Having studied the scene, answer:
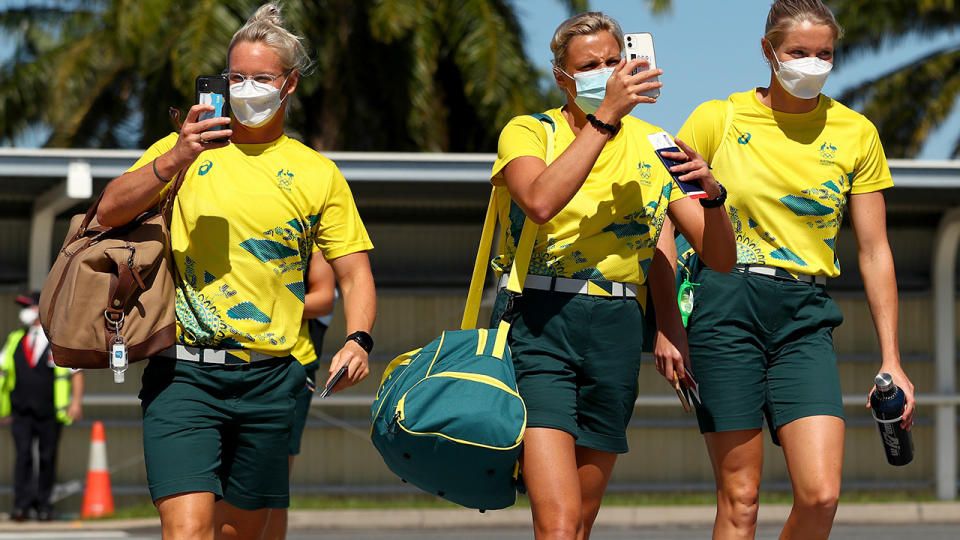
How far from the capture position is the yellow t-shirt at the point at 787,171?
4523 mm

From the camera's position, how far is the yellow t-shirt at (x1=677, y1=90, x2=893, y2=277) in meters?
4.52

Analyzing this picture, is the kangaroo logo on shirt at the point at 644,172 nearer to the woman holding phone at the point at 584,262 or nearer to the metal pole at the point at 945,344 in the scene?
the woman holding phone at the point at 584,262

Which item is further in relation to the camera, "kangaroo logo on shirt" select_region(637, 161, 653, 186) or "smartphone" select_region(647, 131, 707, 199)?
"kangaroo logo on shirt" select_region(637, 161, 653, 186)

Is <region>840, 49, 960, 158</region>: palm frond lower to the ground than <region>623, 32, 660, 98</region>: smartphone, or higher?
lower

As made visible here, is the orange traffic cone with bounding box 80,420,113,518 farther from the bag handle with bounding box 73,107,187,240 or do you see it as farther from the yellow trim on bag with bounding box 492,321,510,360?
the yellow trim on bag with bounding box 492,321,510,360

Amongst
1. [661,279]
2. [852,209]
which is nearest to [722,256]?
[661,279]

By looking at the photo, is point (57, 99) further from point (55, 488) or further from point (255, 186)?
point (255, 186)

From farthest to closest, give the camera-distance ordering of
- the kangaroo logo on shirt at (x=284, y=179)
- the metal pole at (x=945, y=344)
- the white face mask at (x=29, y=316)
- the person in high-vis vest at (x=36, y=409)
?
the metal pole at (x=945, y=344) < the white face mask at (x=29, y=316) < the person in high-vis vest at (x=36, y=409) < the kangaroo logo on shirt at (x=284, y=179)

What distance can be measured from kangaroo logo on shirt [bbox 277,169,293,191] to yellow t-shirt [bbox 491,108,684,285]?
2.20 feet

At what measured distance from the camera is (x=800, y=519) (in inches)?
173

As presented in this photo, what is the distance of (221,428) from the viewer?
4.26 meters

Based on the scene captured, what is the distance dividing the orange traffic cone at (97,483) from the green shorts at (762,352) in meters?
8.65

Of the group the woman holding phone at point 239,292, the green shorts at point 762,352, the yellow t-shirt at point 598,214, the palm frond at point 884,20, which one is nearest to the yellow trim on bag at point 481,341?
the yellow t-shirt at point 598,214

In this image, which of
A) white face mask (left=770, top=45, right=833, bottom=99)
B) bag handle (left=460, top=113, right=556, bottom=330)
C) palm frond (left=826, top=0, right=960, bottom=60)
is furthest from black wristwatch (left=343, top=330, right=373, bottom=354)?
palm frond (left=826, top=0, right=960, bottom=60)
